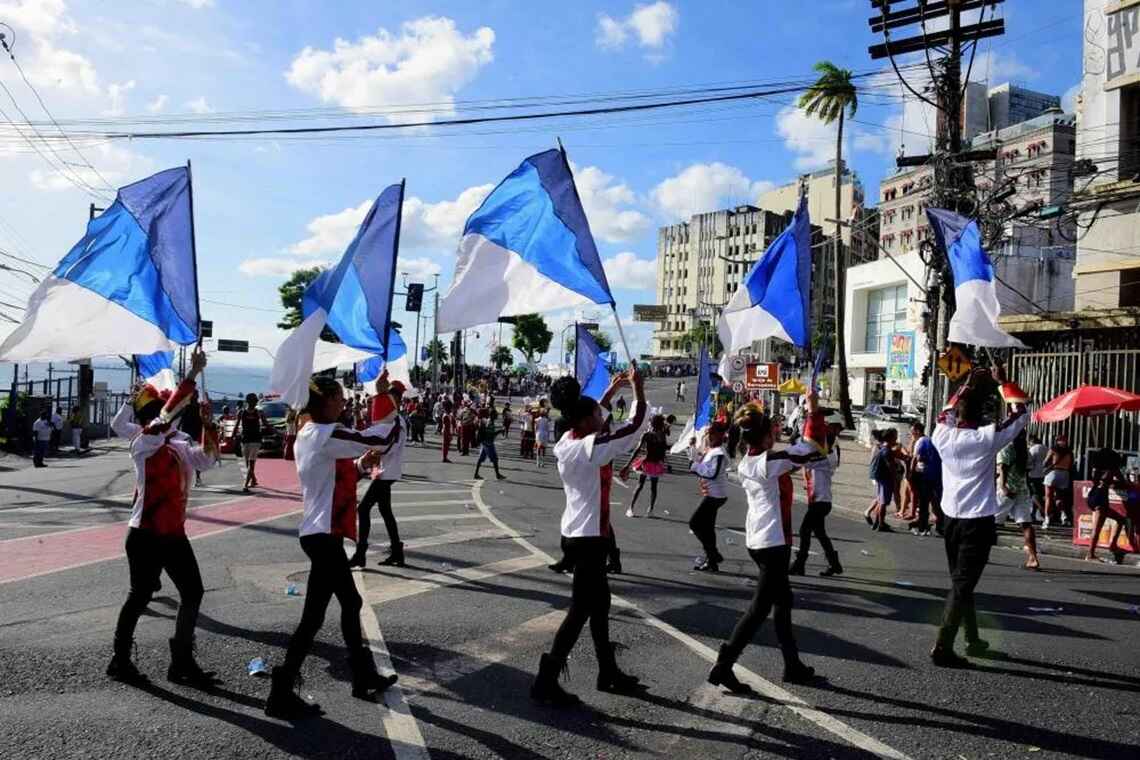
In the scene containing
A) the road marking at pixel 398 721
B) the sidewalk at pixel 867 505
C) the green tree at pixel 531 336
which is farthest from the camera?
the green tree at pixel 531 336

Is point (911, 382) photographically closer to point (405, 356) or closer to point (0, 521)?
point (405, 356)

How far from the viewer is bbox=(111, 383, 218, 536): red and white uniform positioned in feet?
18.3

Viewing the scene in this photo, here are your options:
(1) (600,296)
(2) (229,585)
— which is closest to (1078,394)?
(1) (600,296)

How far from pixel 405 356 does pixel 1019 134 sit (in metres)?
65.1

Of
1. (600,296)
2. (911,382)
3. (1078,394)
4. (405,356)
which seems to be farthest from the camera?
(911,382)

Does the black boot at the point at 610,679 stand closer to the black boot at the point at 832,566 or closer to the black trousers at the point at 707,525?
the black trousers at the point at 707,525

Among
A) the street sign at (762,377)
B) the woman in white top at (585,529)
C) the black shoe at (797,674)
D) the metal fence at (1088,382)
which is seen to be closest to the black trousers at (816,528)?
the black shoe at (797,674)

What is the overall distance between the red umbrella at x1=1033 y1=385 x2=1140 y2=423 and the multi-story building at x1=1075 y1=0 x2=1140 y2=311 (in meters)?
7.08

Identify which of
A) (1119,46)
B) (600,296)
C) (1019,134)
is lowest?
(600,296)

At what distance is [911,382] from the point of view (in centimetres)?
4250

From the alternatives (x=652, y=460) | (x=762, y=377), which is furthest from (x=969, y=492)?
(x=762, y=377)

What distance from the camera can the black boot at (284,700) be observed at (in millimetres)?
4910

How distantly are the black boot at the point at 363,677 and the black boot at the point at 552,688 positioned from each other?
3.21 ft

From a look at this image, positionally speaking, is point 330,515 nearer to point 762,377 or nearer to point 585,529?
point 585,529
